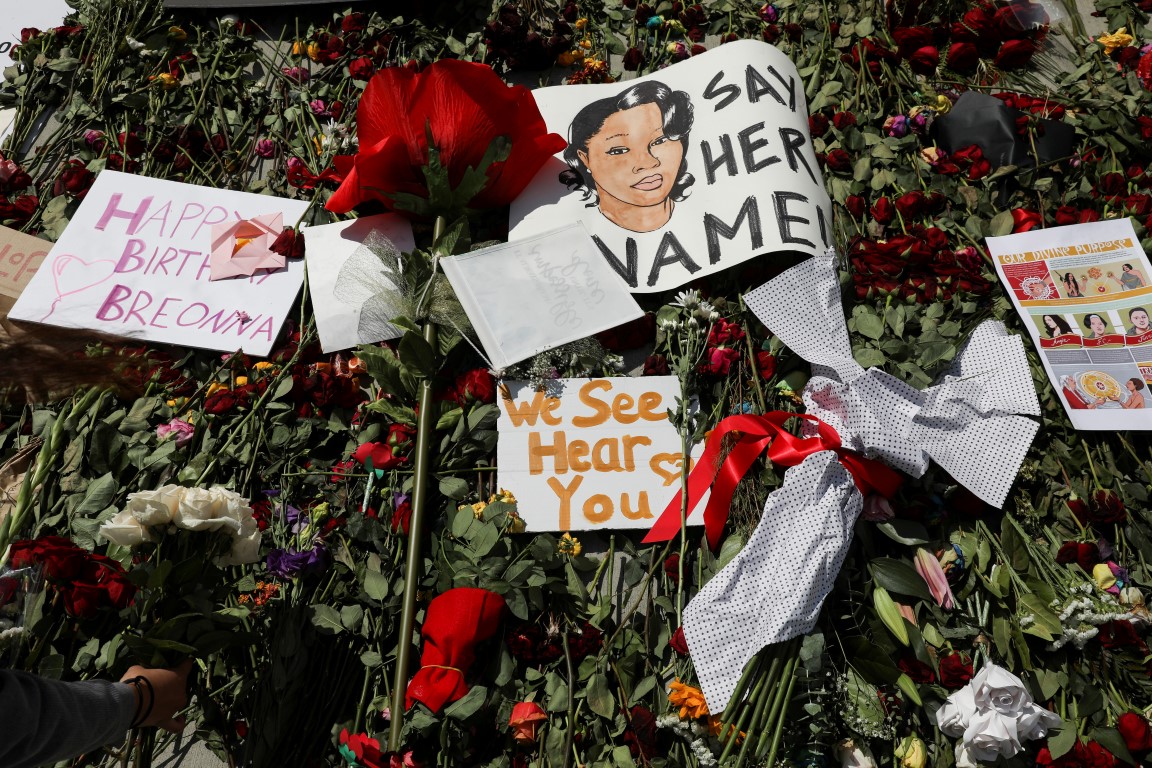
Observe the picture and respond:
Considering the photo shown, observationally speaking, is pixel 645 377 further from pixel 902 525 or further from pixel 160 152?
pixel 160 152

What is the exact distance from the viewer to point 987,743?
41.6 inches

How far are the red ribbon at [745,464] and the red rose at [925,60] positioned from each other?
101cm

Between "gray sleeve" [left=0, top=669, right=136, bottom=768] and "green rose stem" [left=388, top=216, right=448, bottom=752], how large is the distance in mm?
341

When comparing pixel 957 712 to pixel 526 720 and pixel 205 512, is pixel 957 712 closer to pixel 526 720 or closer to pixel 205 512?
pixel 526 720

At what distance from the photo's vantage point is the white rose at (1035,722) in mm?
1064

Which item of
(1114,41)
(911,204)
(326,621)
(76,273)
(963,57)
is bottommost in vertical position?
(326,621)

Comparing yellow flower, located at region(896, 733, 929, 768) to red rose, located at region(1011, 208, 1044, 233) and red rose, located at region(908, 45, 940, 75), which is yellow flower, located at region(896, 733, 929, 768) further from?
red rose, located at region(908, 45, 940, 75)

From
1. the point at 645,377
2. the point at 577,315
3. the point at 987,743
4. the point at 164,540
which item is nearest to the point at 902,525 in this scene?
the point at 987,743

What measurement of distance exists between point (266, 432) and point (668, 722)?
82 centimetres

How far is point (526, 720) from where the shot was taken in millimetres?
1096

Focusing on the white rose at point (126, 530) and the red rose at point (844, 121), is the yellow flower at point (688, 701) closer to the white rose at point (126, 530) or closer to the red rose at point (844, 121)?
the white rose at point (126, 530)

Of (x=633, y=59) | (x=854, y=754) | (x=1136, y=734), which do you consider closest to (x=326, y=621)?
(x=854, y=754)

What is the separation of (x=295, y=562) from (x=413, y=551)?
7.1 inches

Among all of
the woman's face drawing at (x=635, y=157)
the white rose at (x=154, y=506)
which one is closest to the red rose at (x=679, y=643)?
the white rose at (x=154, y=506)
